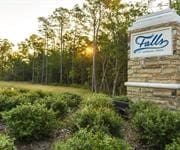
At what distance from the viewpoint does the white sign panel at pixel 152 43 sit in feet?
22.4

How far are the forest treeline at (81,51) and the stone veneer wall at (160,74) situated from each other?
15701mm

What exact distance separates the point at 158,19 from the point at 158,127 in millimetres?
3345

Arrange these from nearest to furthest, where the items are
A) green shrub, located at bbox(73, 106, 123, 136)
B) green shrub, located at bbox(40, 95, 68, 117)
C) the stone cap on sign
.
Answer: green shrub, located at bbox(73, 106, 123, 136), green shrub, located at bbox(40, 95, 68, 117), the stone cap on sign

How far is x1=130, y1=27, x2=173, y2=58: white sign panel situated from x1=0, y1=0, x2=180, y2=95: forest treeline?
50.5ft

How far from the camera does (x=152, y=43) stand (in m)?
7.23

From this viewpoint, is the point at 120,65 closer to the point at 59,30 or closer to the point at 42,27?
the point at 59,30

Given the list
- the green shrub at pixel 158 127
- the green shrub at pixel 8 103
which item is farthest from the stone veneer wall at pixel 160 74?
the green shrub at pixel 8 103

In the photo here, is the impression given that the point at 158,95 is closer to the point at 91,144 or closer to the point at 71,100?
the point at 71,100

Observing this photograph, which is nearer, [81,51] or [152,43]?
[152,43]

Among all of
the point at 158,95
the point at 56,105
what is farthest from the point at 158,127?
the point at 56,105

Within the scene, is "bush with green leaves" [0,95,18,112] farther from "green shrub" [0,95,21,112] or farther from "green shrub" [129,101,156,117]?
"green shrub" [129,101,156,117]

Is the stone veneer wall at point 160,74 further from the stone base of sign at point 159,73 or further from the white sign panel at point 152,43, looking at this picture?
the white sign panel at point 152,43

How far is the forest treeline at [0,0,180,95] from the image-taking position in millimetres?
25172

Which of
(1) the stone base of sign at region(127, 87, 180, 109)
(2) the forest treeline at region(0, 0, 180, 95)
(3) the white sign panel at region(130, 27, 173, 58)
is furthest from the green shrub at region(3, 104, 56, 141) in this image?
(2) the forest treeline at region(0, 0, 180, 95)
